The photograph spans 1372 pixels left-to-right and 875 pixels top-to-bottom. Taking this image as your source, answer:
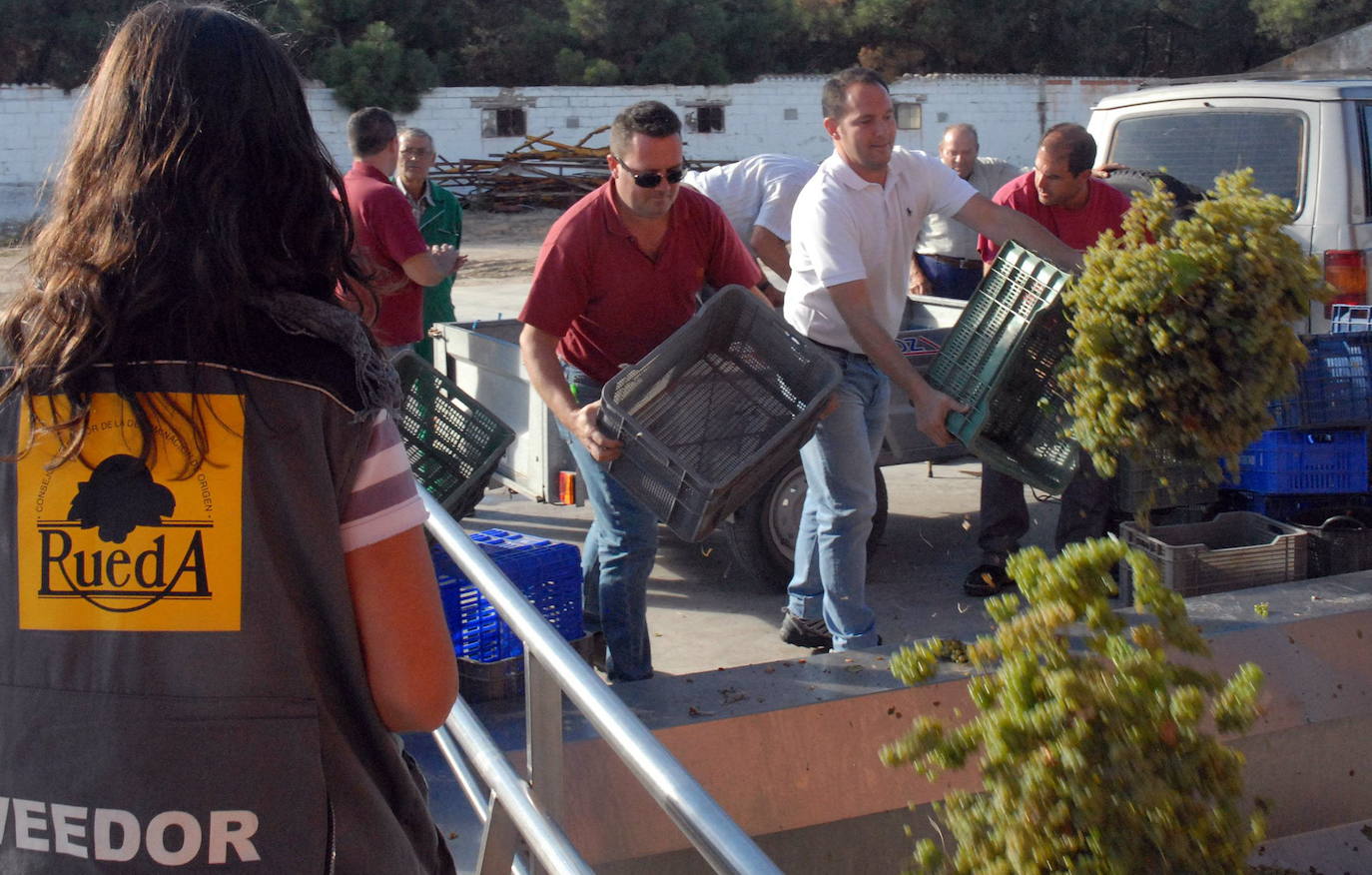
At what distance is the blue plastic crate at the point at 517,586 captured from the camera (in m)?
4.12

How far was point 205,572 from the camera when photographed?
1.49 metres

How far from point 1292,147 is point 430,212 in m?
4.47

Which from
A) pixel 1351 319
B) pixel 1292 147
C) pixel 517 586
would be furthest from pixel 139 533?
pixel 1292 147

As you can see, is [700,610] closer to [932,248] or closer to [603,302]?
[603,302]

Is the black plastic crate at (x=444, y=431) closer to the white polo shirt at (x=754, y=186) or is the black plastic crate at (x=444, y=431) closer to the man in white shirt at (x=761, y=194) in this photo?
the man in white shirt at (x=761, y=194)

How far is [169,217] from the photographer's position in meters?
1.53

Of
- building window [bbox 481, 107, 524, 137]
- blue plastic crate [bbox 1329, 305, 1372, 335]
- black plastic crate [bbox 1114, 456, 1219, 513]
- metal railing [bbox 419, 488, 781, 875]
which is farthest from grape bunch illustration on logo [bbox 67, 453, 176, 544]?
building window [bbox 481, 107, 524, 137]

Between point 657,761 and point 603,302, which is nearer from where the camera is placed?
point 657,761

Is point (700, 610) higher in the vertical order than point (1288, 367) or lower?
lower

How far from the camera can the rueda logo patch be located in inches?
58.6

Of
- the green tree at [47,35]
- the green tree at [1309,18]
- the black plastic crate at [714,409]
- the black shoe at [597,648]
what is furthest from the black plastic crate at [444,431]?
the green tree at [1309,18]

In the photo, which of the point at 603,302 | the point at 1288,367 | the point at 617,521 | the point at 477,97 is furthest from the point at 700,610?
the point at 477,97

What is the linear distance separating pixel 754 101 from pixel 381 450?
29601mm

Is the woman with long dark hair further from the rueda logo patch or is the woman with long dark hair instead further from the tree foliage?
the tree foliage
